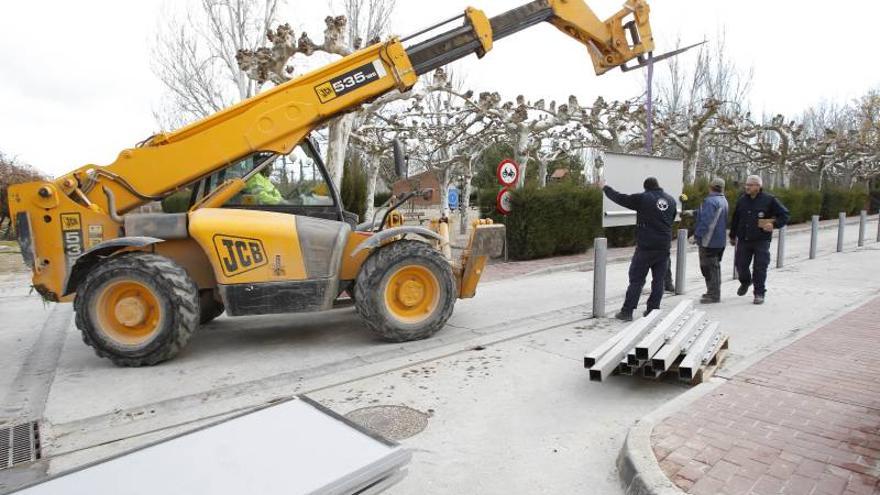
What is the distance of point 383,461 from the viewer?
1.92 meters

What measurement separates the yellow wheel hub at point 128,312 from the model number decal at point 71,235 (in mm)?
522

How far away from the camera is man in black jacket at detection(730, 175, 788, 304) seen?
756 cm

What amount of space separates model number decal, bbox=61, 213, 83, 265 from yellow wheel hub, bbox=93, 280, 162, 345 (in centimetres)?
52

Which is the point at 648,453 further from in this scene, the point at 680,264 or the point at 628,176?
the point at 680,264

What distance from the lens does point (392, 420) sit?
3889mm

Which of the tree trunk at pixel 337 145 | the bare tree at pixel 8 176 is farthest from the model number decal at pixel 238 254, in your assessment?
the bare tree at pixel 8 176

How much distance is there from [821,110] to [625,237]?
1730 inches

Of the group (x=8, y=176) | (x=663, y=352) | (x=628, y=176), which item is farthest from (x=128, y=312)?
(x=8, y=176)

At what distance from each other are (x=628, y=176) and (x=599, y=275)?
64.9 inches

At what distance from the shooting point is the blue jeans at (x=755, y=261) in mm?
7613

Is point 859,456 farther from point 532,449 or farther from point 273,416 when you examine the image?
point 273,416

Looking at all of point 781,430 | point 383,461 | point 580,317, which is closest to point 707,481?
point 781,430

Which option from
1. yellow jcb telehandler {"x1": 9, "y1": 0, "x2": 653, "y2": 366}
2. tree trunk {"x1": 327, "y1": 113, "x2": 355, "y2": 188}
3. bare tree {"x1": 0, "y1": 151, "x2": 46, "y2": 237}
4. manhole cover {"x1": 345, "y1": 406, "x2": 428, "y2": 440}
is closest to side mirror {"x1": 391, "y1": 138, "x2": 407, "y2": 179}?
yellow jcb telehandler {"x1": 9, "y1": 0, "x2": 653, "y2": 366}

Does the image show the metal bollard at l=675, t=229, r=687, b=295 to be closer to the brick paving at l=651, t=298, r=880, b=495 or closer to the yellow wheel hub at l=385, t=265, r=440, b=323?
the brick paving at l=651, t=298, r=880, b=495
